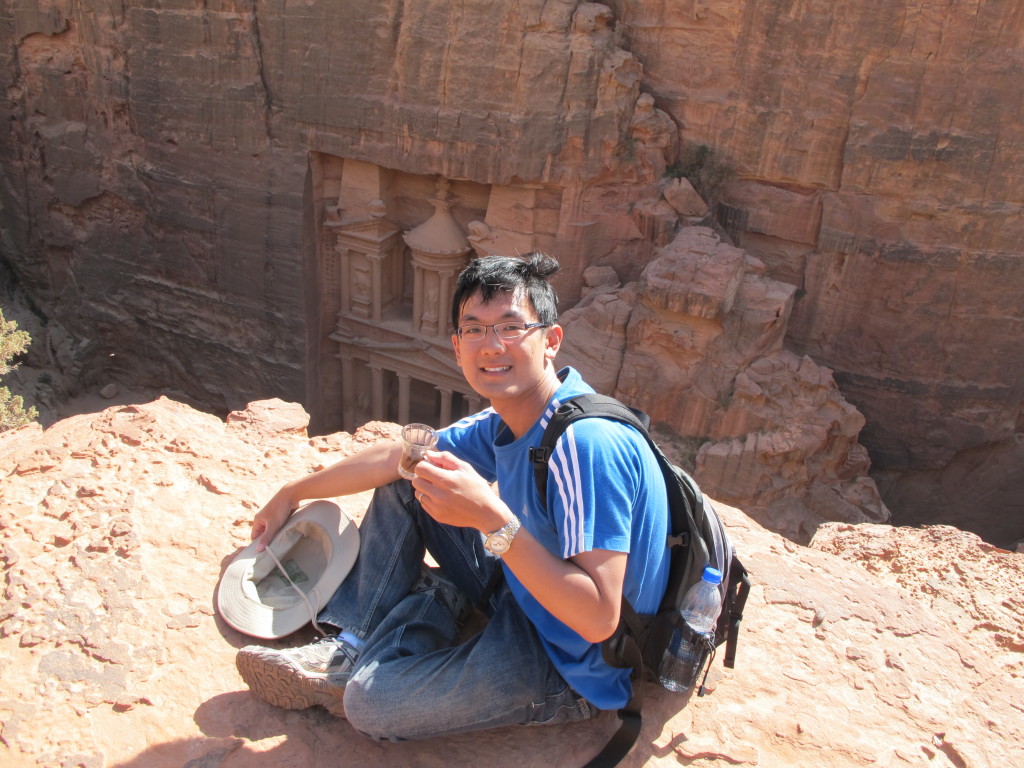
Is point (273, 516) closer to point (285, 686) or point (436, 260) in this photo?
point (285, 686)

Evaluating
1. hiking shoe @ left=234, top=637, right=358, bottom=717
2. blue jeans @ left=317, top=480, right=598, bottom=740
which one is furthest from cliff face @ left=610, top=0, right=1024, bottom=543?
hiking shoe @ left=234, top=637, right=358, bottom=717

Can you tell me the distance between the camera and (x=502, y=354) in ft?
8.61

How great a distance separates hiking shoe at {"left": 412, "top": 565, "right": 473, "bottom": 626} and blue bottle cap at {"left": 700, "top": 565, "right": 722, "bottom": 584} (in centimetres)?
100

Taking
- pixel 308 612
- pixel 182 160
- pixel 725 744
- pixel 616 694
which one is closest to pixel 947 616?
pixel 725 744

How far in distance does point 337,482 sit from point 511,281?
114cm

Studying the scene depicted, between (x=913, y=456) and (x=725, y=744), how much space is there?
9651mm

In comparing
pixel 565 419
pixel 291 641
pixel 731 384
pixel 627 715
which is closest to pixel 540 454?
pixel 565 419

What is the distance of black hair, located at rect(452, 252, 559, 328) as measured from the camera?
2680 mm

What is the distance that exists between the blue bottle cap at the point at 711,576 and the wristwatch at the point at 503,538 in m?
0.70

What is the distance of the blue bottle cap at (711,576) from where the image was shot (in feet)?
8.59

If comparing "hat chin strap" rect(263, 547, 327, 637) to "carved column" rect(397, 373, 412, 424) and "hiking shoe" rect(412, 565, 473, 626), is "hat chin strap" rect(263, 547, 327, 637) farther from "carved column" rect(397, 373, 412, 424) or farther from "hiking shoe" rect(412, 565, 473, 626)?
"carved column" rect(397, 373, 412, 424)

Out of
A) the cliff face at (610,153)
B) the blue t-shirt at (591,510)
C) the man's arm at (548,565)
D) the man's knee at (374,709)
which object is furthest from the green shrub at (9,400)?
the man's arm at (548,565)

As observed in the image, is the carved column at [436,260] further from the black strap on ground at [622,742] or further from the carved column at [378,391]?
the black strap on ground at [622,742]

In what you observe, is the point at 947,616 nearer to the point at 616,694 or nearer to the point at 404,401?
the point at 616,694
